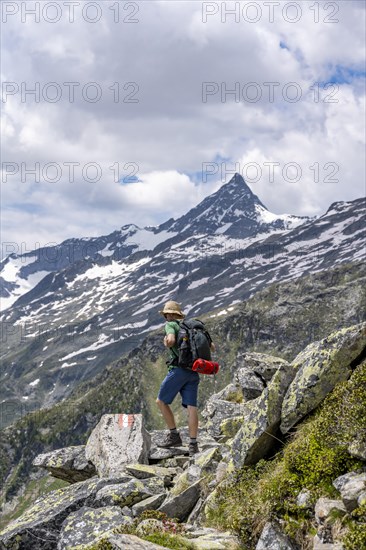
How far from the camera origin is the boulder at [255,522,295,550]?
845 centimetres

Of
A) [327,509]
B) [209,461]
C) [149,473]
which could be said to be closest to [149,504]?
[209,461]

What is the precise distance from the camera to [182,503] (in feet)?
40.0

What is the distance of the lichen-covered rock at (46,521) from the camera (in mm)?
12438

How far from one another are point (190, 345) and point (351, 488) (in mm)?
8802

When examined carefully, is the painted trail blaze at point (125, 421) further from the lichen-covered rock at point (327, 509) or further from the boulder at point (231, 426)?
the lichen-covered rock at point (327, 509)

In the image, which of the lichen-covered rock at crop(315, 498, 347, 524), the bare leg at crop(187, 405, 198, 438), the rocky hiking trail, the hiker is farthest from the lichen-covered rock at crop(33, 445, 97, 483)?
the lichen-covered rock at crop(315, 498, 347, 524)

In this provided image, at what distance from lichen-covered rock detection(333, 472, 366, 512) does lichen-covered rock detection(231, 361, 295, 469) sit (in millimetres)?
3202

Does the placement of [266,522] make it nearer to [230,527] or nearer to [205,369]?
[230,527]

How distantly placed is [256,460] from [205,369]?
184 inches

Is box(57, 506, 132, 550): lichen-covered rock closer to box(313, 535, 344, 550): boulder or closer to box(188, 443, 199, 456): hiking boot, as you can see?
box(188, 443, 199, 456): hiking boot

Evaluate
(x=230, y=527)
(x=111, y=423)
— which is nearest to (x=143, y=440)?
(x=111, y=423)

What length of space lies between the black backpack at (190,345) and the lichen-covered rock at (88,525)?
534cm

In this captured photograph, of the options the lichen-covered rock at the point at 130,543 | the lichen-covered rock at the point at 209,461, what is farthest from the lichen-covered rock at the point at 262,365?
the lichen-covered rock at the point at 130,543

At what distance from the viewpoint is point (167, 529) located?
10227mm
